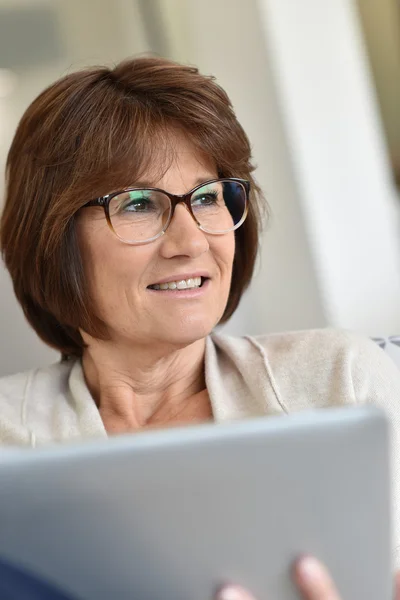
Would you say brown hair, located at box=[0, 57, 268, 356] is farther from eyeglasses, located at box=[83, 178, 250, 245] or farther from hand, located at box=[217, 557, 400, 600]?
hand, located at box=[217, 557, 400, 600]

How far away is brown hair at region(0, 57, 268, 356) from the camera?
1372 mm

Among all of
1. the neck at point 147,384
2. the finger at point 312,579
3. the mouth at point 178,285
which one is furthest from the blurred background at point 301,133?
the finger at point 312,579

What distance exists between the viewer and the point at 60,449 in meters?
0.60

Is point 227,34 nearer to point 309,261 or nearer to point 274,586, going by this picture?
point 309,261

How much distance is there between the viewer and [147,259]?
54.2 inches

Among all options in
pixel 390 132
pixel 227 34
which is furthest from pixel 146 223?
pixel 390 132

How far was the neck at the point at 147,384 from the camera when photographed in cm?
149

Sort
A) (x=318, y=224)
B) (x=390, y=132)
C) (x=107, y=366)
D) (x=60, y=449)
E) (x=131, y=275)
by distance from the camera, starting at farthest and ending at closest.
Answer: (x=390, y=132)
(x=318, y=224)
(x=107, y=366)
(x=131, y=275)
(x=60, y=449)

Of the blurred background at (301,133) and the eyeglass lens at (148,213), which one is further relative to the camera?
the blurred background at (301,133)

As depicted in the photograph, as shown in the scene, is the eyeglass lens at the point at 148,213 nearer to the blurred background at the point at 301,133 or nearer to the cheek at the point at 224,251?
the cheek at the point at 224,251

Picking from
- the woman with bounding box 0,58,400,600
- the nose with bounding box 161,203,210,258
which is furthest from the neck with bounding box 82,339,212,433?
the nose with bounding box 161,203,210,258

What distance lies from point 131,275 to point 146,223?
0.33ft

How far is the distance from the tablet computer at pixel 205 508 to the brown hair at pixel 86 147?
830 mm

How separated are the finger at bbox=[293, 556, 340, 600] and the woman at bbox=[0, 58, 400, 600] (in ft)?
2.06
